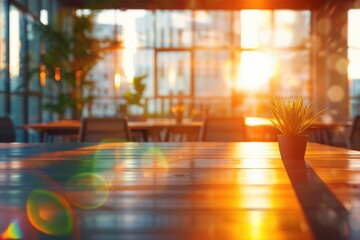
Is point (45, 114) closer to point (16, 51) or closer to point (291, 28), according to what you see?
point (16, 51)

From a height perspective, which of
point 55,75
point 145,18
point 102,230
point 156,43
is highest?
point 145,18

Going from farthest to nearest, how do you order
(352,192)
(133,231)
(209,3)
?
(209,3), (352,192), (133,231)

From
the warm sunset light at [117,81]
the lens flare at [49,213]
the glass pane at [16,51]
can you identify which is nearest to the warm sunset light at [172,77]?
the warm sunset light at [117,81]

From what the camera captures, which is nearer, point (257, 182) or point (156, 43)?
point (257, 182)

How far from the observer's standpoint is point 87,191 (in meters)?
0.93

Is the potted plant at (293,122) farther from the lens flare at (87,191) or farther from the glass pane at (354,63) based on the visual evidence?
the glass pane at (354,63)

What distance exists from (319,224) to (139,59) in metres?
9.53

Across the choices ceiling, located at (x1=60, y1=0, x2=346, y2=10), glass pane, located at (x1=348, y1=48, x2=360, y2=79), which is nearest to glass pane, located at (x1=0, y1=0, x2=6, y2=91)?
ceiling, located at (x1=60, y1=0, x2=346, y2=10)

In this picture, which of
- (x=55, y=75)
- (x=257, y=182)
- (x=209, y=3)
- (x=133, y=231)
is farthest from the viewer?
(x=209, y=3)

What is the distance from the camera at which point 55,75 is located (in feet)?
24.0

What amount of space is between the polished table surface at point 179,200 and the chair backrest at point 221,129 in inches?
66.0

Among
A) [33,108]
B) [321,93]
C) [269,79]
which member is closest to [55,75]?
[33,108]

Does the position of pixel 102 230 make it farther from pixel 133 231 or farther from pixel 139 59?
pixel 139 59

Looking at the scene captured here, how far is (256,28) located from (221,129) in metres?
7.35
